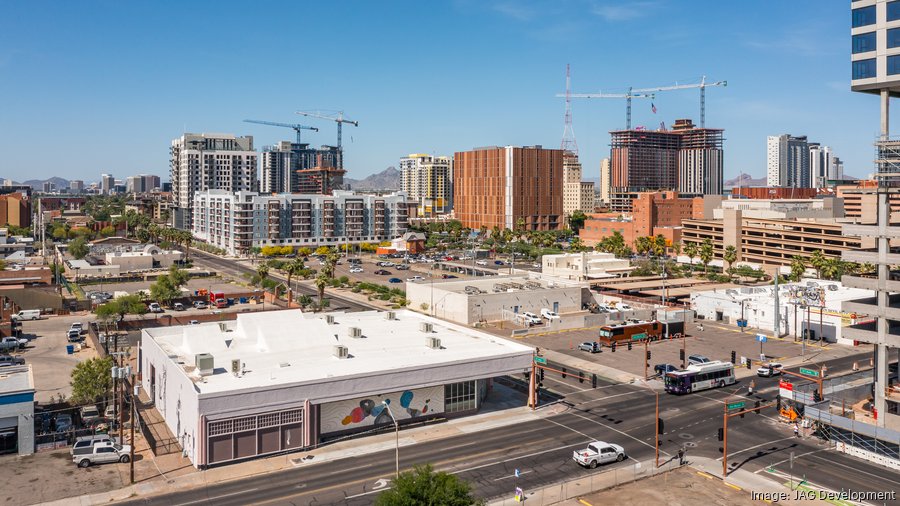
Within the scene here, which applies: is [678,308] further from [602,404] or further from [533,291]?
[602,404]

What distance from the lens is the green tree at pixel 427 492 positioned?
99.8 feet

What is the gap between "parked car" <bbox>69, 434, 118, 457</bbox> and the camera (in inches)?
1814

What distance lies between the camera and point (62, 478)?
143ft

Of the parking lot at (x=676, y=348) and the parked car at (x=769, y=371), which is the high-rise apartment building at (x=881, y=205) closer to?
the parked car at (x=769, y=371)

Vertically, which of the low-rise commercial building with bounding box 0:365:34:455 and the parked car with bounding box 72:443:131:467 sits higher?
the low-rise commercial building with bounding box 0:365:34:455

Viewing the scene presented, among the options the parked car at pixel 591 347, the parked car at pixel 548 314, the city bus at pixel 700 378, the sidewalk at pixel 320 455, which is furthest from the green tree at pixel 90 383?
the parked car at pixel 548 314

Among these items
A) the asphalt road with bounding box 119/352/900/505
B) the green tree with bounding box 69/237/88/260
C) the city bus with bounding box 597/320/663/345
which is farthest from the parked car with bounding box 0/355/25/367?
the green tree with bounding box 69/237/88/260

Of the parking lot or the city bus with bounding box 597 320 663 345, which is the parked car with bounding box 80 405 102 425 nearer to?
the parking lot

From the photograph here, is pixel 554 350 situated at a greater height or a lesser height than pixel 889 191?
lesser

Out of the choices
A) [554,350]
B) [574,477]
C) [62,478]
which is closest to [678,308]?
[554,350]

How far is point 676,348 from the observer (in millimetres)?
82625

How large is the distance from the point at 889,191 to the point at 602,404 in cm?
2715

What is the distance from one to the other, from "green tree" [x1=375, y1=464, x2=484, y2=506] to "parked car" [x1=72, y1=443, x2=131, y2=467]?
23679mm

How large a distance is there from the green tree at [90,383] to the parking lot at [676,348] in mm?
46777
